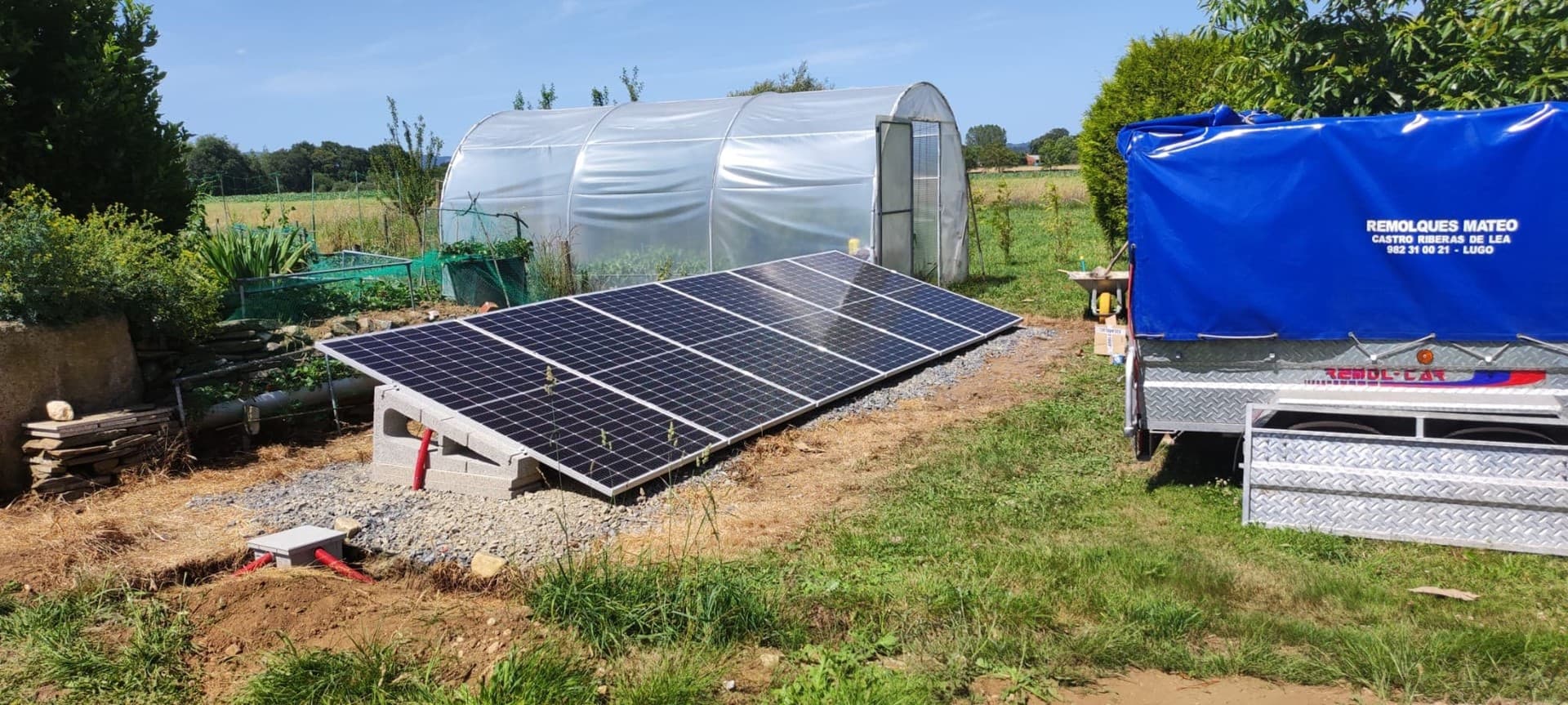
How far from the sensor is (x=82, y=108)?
11.0m

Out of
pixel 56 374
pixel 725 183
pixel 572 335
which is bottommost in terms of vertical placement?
pixel 56 374

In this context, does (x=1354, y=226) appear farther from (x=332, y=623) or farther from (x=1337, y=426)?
(x=332, y=623)

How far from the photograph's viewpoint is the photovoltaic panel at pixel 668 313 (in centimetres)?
1029

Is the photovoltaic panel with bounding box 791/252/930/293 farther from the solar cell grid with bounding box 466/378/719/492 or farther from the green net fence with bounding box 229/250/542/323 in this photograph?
the solar cell grid with bounding box 466/378/719/492

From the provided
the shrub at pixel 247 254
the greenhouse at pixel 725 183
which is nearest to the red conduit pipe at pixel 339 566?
the shrub at pixel 247 254

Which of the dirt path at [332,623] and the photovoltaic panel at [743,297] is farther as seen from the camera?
the photovoltaic panel at [743,297]

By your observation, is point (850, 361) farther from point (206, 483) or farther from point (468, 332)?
point (206, 483)

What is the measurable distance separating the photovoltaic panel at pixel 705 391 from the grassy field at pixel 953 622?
7.17 feet

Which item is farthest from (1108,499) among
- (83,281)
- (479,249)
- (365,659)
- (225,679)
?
(479,249)

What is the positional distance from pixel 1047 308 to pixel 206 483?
1214cm

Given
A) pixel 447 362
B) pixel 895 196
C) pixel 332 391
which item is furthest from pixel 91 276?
pixel 895 196

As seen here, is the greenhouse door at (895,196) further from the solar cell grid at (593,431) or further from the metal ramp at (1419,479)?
the metal ramp at (1419,479)

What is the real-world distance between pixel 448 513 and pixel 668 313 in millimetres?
3984

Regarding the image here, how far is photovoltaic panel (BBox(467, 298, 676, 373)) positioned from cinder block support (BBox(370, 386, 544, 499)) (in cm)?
133
